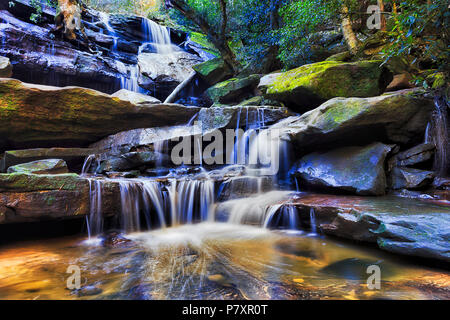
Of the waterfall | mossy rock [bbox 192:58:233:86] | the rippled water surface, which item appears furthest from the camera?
the waterfall

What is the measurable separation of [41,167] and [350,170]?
6.68 m

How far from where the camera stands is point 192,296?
198cm

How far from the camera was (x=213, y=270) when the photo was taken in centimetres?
255

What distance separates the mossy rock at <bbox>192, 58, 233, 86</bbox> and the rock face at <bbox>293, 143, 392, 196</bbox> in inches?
322

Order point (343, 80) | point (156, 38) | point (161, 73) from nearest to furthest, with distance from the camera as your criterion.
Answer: point (343, 80), point (161, 73), point (156, 38)

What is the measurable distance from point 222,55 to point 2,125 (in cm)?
969

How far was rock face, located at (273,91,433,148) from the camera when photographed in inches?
178

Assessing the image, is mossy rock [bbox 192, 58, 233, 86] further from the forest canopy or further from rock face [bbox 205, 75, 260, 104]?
rock face [bbox 205, 75, 260, 104]

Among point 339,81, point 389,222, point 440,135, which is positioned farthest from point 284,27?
point 389,222

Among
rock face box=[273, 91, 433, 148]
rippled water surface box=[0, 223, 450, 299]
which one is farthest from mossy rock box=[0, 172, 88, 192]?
rock face box=[273, 91, 433, 148]

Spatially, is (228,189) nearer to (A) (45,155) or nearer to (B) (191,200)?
(B) (191,200)

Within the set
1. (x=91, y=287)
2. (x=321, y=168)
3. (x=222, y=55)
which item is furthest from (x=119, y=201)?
(x=222, y=55)

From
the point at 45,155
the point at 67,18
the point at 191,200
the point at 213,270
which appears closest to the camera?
the point at 213,270

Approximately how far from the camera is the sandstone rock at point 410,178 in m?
4.47
